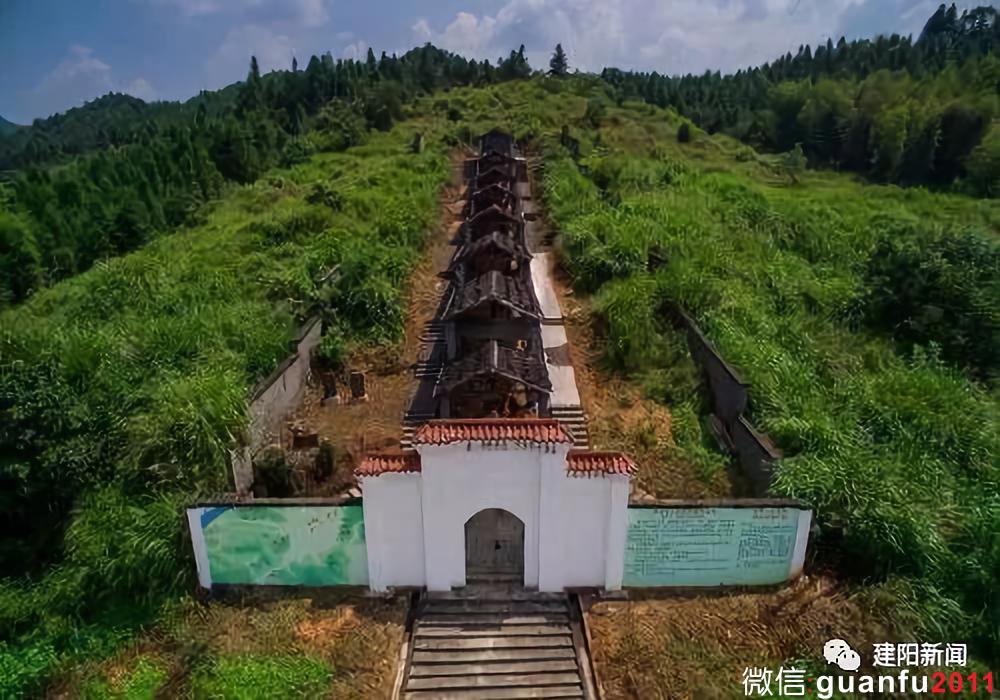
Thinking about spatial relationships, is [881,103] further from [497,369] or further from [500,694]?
[500,694]

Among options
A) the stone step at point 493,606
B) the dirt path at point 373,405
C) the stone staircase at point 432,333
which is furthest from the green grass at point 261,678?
the stone staircase at point 432,333

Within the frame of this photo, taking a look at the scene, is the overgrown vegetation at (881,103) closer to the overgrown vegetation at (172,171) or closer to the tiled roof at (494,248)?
the overgrown vegetation at (172,171)

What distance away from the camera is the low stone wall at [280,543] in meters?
10.4

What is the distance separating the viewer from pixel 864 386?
1538 cm

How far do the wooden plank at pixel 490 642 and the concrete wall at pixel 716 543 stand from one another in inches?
65.7

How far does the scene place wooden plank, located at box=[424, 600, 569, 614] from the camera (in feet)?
34.9

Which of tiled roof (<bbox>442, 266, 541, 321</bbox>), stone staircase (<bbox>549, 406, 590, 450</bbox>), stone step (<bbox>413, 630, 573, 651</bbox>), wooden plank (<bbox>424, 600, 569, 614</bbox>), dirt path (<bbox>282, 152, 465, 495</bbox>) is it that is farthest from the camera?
tiled roof (<bbox>442, 266, 541, 321</bbox>)

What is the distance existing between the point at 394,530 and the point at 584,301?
1456 cm

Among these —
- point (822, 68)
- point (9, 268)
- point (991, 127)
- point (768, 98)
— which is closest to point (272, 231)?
point (9, 268)

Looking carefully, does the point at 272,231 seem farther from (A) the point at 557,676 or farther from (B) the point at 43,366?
(A) the point at 557,676

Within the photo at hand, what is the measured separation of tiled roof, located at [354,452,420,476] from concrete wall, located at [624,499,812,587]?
3.64m

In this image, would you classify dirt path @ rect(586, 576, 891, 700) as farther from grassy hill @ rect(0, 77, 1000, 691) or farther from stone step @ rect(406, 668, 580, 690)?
grassy hill @ rect(0, 77, 1000, 691)

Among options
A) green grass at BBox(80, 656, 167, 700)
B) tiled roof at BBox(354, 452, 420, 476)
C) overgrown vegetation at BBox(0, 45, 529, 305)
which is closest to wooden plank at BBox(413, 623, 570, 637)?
tiled roof at BBox(354, 452, 420, 476)

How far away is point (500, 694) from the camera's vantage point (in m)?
9.41
